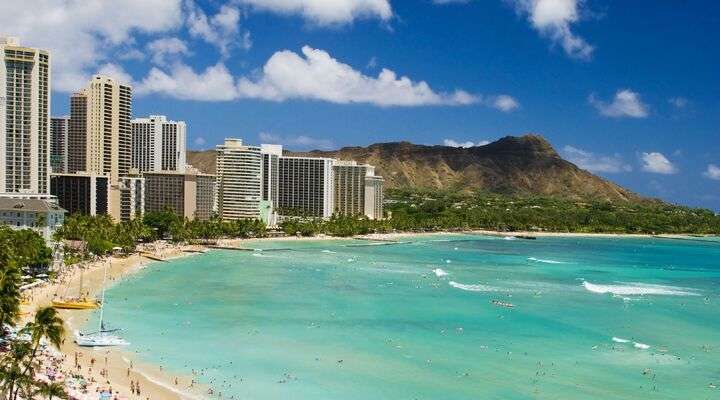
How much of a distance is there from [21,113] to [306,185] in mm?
82445

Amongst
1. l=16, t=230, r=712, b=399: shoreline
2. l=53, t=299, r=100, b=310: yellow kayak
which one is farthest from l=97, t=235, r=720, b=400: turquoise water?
l=53, t=299, r=100, b=310: yellow kayak

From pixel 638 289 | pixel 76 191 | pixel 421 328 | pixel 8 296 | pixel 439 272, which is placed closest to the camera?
pixel 8 296

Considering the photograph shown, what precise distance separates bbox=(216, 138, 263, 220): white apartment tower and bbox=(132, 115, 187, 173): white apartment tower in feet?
107

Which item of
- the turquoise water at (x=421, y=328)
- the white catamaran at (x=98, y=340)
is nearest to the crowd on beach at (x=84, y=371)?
the white catamaran at (x=98, y=340)

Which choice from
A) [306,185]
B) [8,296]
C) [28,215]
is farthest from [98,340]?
[306,185]

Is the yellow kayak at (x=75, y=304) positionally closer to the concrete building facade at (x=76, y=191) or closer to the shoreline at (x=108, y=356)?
the shoreline at (x=108, y=356)

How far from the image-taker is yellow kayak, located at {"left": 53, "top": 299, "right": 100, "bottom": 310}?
54438 millimetres

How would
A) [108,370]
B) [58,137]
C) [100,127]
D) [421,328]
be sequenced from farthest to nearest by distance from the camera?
1. [58,137]
2. [100,127]
3. [421,328]
4. [108,370]

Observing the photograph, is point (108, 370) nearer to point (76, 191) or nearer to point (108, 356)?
point (108, 356)

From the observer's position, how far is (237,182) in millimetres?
145875

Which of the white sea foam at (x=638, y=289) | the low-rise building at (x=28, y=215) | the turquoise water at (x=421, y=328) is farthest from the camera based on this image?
the white sea foam at (x=638, y=289)

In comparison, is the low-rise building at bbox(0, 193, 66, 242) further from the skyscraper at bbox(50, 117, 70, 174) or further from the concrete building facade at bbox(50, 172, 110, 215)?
the skyscraper at bbox(50, 117, 70, 174)

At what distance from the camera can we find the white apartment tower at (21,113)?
100m

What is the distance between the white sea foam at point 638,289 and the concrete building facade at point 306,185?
97.2 metres
